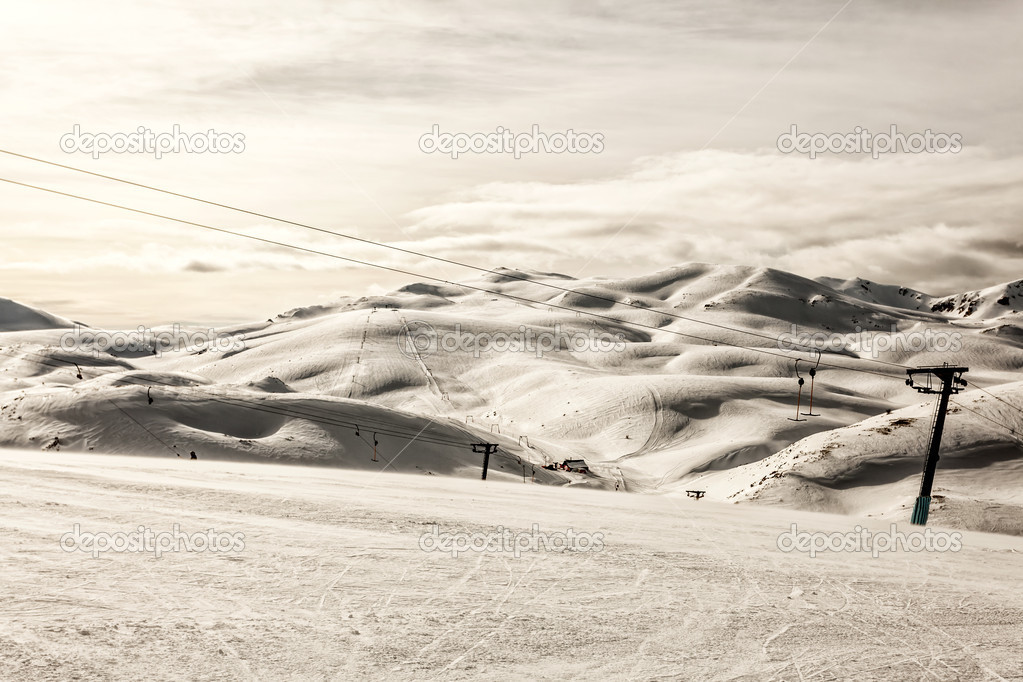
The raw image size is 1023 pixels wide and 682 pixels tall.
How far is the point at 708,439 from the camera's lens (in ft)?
316

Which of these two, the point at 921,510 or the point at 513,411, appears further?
the point at 513,411

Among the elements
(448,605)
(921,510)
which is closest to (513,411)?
(921,510)

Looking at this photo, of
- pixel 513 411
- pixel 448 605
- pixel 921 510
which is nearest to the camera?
pixel 448 605

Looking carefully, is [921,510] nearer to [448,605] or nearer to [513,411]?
[448,605]

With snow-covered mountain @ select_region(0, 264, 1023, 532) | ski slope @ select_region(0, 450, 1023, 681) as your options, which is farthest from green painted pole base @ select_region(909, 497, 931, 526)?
ski slope @ select_region(0, 450, 1023, 681)

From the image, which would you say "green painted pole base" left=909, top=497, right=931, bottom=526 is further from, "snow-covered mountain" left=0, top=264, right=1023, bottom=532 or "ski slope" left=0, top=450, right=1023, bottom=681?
"ski slope" left=0, top=450, right=1023, bottom=681

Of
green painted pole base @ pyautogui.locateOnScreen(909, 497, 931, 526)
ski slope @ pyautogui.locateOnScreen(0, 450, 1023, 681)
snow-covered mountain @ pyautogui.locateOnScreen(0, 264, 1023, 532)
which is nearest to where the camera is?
ski slope @ pyautogui.locateOnScreen(0, 450, 1023, 681)

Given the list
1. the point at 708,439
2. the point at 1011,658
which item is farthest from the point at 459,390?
the point at 1011,658

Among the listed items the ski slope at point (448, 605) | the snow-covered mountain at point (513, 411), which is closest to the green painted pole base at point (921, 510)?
the snow-covered mountain at point (513, 411)

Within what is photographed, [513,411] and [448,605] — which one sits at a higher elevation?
[448,605]

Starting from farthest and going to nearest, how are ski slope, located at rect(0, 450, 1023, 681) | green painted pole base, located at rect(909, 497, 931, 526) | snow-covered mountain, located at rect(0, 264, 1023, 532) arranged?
snow-covered mountain, located at rect(0, 264, 1023, 532) < green painted pole base, located at rect(909, 497, 931, 526) < ski slope, located at rect(0, 450, 1023, 681)

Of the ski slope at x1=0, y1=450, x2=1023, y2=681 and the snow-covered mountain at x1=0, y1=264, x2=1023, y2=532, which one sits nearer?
the ski slope at x1=0, y1=450, x2=1023, y2=681

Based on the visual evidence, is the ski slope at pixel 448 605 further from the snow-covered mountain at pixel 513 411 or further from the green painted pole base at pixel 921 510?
the snow-covered mountain at pixel 513 411

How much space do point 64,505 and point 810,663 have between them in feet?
55.8
